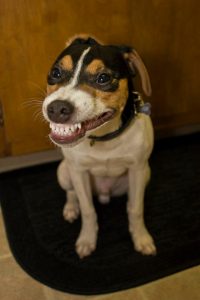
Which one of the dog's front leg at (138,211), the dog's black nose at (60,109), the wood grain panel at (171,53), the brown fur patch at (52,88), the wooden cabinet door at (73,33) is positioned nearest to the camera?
the dog's black nose at (60,109)

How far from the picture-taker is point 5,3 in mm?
1523

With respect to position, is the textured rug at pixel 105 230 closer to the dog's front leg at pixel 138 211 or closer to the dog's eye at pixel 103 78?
the dog's front leg at pixel 138 211

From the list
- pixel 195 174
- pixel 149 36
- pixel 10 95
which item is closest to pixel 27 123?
pixel 10 95

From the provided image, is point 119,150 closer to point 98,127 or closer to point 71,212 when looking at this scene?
point 98,127

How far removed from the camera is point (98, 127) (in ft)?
4.02

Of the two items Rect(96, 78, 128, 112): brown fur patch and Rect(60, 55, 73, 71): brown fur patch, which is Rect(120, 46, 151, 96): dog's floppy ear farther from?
Rect(60, 55, 73, 71): brown fur patch

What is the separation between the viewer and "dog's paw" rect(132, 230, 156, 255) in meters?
1.58

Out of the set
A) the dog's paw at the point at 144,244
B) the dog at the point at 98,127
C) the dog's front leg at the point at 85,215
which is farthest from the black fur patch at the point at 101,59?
the dog's paw at the point at 144,244

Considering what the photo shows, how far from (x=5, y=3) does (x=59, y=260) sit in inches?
39.6

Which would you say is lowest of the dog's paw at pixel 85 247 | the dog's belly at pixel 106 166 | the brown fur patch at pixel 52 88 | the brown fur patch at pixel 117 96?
the dog's paw at pixel 85 247

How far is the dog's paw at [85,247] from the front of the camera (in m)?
1.59

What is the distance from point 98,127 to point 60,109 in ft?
0.55

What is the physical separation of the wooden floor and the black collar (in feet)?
1.84

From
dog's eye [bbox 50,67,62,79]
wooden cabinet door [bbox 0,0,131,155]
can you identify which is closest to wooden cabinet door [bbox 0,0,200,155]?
wooden cabinet door [bbox 0,0,131,155]
